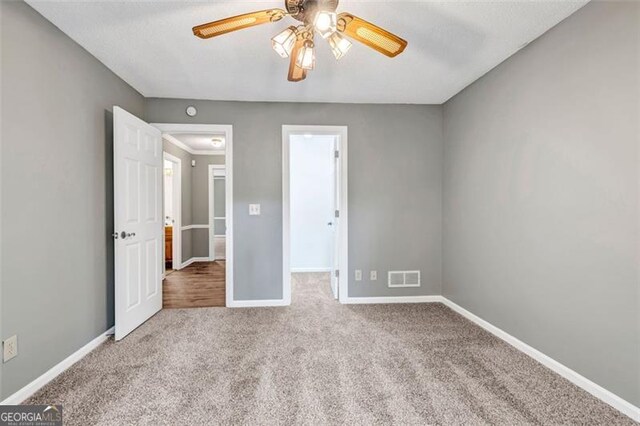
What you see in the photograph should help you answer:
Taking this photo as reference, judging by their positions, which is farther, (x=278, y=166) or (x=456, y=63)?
(x=278, y=166)

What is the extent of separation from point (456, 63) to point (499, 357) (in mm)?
2381

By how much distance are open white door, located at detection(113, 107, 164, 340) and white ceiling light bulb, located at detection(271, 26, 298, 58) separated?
1702 mm

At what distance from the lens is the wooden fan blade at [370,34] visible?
138 cm

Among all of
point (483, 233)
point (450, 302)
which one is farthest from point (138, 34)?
A: point (450, 302)

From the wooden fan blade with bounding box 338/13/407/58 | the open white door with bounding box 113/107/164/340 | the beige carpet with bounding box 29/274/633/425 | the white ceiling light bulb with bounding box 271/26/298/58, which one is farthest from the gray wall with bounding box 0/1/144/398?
the wooden fan blade with bounding box 338/13/407/58

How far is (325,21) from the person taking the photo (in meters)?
1.33

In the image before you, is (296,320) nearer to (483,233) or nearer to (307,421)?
(307,421)

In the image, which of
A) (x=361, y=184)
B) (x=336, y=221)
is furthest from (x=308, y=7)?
(x=336, y=221)

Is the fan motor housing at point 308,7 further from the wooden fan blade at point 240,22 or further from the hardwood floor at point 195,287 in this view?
the hardwood floor at point 195,287

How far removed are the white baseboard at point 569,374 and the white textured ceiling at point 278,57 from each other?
2.30 meters

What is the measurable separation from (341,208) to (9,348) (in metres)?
2.78

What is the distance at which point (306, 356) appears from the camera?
2145mm

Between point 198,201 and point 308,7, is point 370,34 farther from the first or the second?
point 198,201

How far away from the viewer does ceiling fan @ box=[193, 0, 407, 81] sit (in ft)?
4.48
